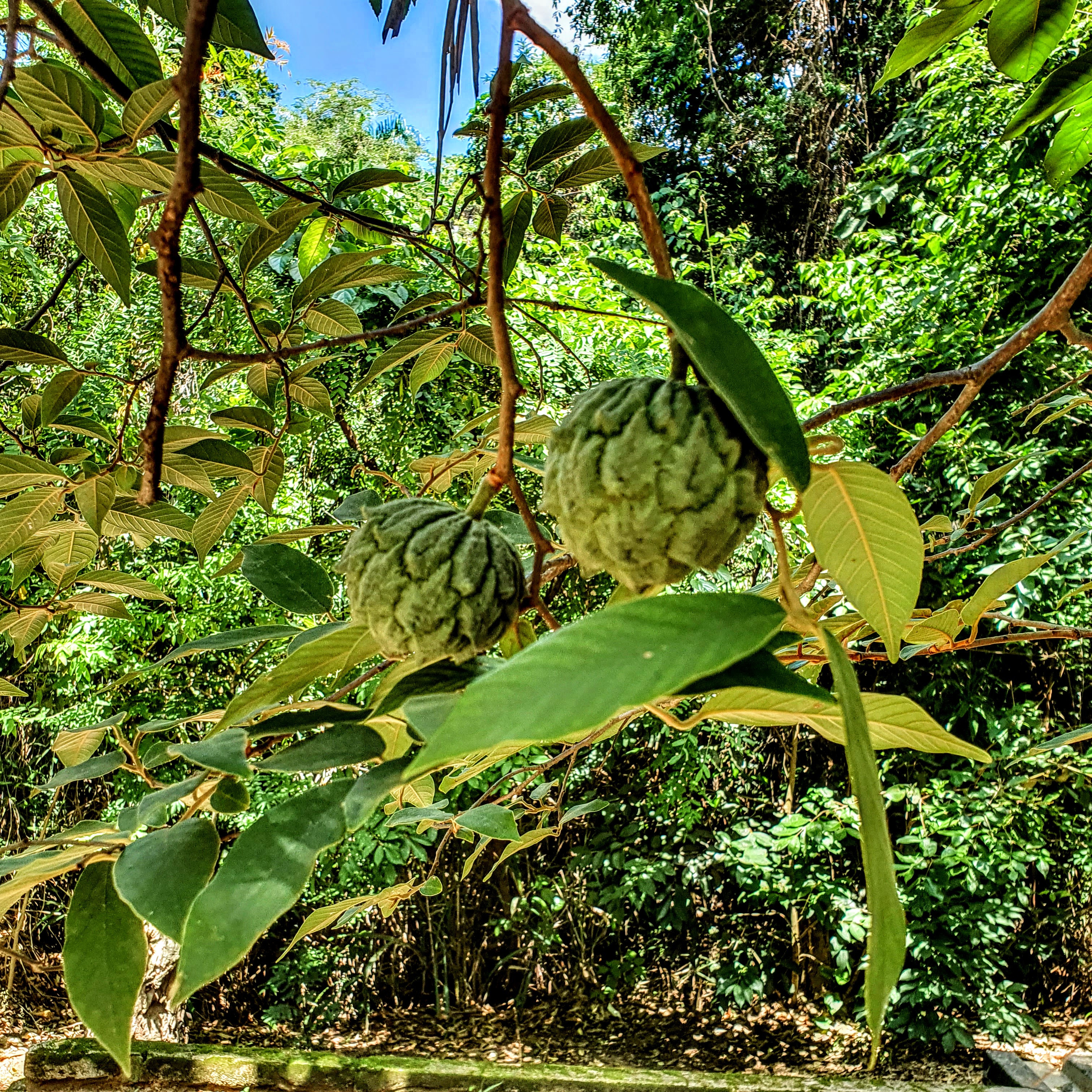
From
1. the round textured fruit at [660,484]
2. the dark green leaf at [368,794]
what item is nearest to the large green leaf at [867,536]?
the round textured fruit at [660,484]

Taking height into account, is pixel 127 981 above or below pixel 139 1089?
above

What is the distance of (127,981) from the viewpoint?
41 centimetres

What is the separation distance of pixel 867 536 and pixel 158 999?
3.77 m

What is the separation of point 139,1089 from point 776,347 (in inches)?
155

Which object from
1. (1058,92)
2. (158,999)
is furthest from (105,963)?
(158,999)

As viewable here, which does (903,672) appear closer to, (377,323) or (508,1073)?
(508,1073)

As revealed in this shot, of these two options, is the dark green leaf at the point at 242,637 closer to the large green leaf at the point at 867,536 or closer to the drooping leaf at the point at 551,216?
the large green leaf at the point at 867,536

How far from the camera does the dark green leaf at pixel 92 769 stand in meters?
0.61

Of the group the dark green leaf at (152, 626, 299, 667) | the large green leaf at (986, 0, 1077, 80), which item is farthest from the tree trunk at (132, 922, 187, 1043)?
the large green leaf at (986, 0, 1077, 80)

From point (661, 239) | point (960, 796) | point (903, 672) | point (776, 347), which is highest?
point (776, 347)

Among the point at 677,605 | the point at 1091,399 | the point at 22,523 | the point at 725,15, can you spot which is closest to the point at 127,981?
the point at 677,605

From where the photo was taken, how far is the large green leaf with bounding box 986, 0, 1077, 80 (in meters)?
0.78

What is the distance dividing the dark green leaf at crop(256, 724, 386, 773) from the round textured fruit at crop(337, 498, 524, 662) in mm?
41

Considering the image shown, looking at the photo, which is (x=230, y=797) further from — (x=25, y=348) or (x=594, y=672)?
(x=25, y=348)
